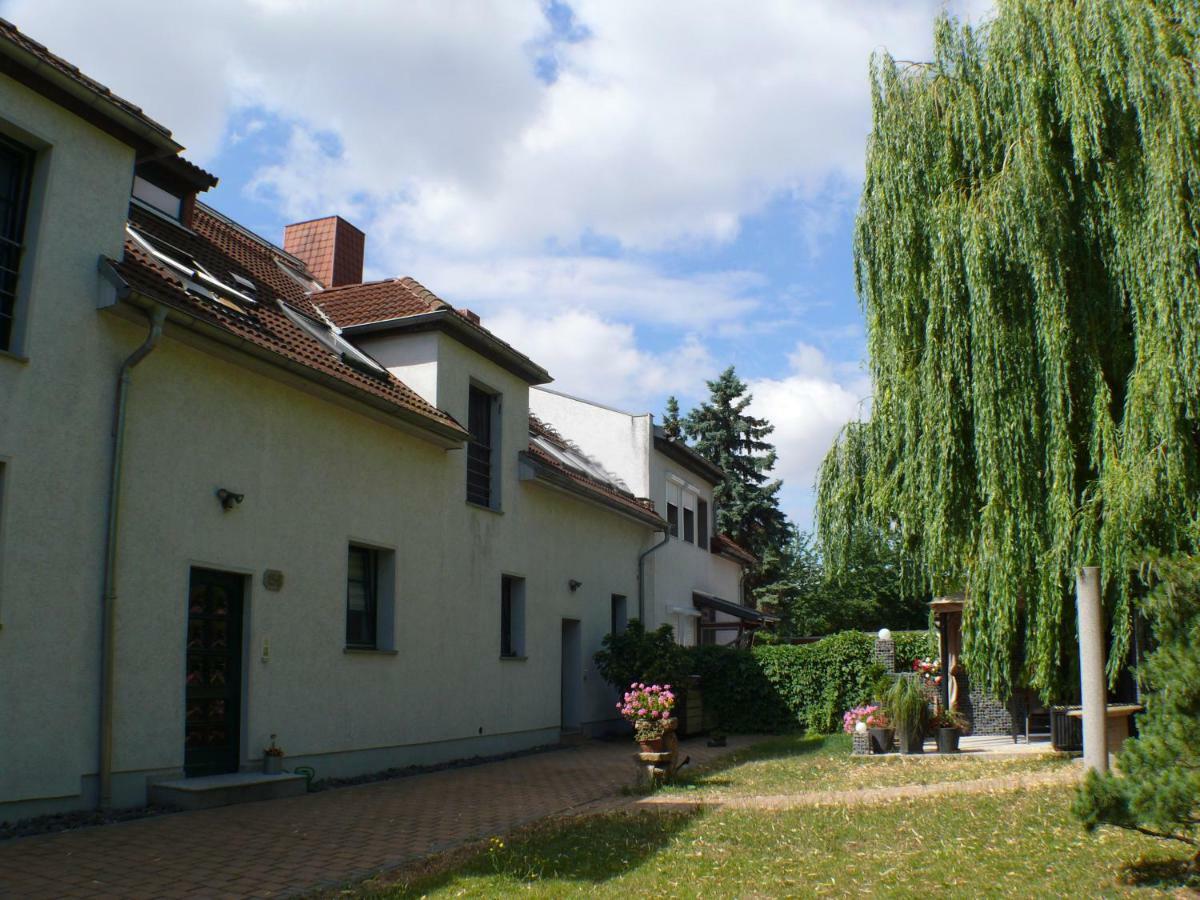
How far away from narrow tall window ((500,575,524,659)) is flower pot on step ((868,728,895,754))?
553 centimetres

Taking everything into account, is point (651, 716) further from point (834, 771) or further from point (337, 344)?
point (337, 344)

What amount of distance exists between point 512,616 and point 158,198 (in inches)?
320

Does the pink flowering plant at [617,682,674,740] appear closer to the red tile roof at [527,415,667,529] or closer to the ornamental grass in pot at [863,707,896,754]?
the ornamental grass in pot at [863,707,896,754]

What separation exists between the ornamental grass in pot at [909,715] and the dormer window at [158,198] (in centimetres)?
1132

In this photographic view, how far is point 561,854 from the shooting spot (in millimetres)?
7469

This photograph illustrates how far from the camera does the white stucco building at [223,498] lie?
841cm

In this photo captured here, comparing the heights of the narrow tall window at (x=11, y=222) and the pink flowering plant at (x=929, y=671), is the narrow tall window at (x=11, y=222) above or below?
above

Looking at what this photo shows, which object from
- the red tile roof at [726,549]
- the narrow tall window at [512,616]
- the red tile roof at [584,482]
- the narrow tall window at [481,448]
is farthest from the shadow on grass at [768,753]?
the red tile roof at [726,549]

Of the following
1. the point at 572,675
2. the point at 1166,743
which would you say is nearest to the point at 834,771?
the point at 572,675

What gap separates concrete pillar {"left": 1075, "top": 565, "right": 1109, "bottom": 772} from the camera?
8250 mm

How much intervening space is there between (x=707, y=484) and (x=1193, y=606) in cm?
2257

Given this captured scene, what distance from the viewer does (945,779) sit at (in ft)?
36.8

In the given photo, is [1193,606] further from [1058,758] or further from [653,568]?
[653,568]

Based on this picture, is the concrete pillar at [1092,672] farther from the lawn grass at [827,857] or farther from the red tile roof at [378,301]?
the red tile roof at [378,301]
